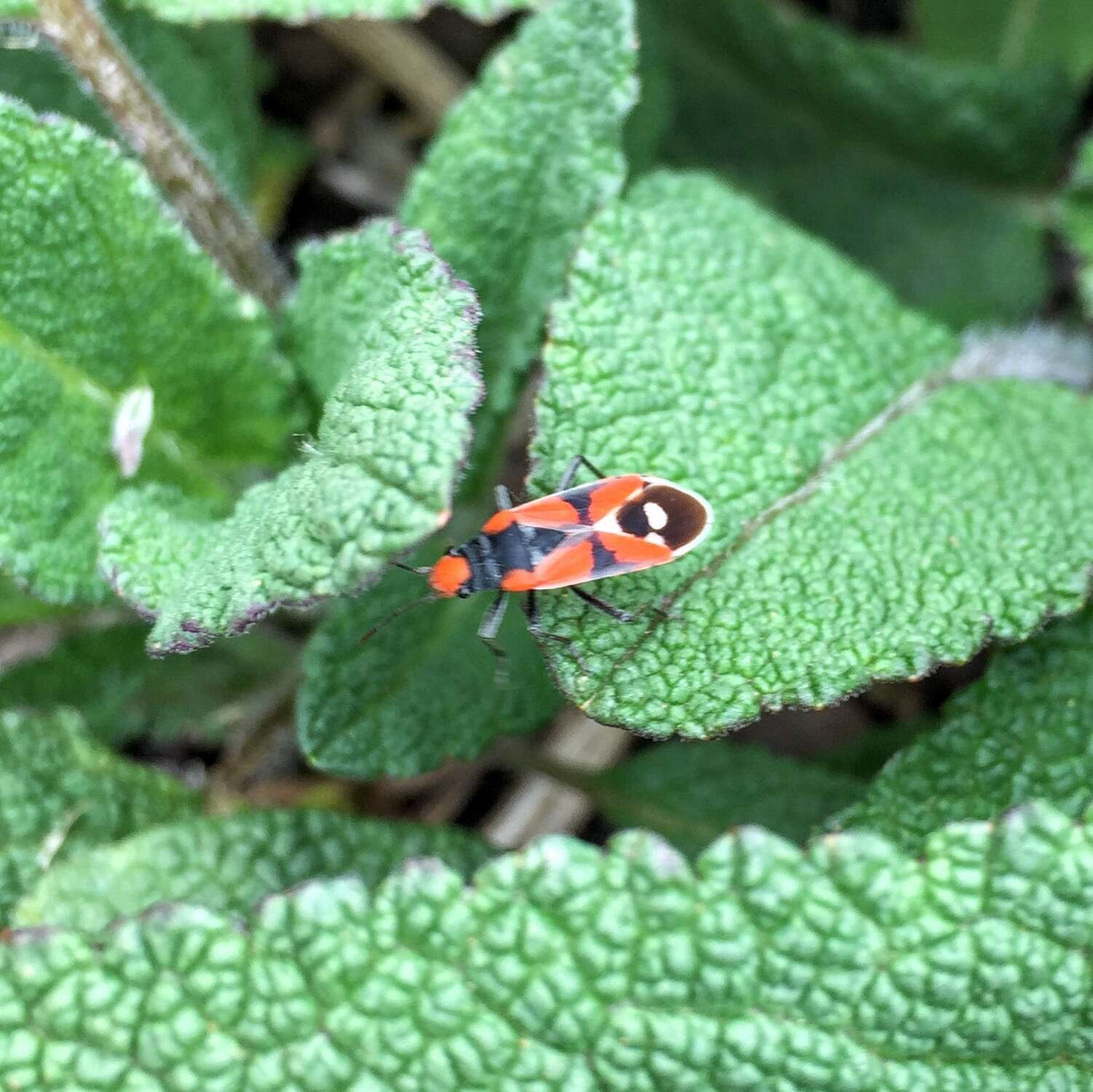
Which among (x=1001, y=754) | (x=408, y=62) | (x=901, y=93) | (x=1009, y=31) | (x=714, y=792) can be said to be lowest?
(x=714, y=792)

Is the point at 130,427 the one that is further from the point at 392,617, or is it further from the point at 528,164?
the point at 528,164

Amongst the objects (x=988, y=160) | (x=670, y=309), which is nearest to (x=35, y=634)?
(x=670, y=309)

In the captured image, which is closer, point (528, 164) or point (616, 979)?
point (616, 979)

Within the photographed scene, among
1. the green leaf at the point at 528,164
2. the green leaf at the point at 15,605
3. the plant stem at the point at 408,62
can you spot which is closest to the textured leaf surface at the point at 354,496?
the green leaf at the point at 528,164

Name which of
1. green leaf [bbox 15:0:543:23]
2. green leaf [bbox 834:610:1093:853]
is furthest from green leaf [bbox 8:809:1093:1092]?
green leaf [bbox 15:0:543:23]

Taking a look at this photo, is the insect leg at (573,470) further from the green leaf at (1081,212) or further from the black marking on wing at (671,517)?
the green leaf at (1081,212)

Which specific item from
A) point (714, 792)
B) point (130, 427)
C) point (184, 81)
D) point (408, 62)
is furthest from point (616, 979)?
point (408, 62)

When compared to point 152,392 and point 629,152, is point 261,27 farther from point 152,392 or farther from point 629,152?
point 152,392
